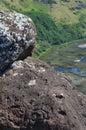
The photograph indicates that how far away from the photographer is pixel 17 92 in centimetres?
1775

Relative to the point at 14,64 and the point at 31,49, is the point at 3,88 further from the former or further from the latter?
the point at 31,49

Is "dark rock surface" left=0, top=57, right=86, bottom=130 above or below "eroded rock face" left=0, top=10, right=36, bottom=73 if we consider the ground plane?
below

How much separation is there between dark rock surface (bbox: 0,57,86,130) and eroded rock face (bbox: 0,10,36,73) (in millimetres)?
552

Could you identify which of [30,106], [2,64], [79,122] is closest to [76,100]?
[79,122]

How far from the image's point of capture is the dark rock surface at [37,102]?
17.1 m

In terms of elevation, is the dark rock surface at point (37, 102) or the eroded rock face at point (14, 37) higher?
the eroded rock face at point (14, 37)

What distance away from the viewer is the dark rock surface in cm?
1711

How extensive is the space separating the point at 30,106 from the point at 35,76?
162cm

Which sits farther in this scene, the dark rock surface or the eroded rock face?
the eroded rock face

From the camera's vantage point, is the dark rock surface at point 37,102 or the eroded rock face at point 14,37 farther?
the eroded rock face at point 14,37

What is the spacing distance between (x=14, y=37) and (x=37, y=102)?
3.11m

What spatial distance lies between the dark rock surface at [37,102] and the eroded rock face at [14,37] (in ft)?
1.81

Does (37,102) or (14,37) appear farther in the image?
(14,37)

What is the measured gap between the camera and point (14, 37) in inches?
717
